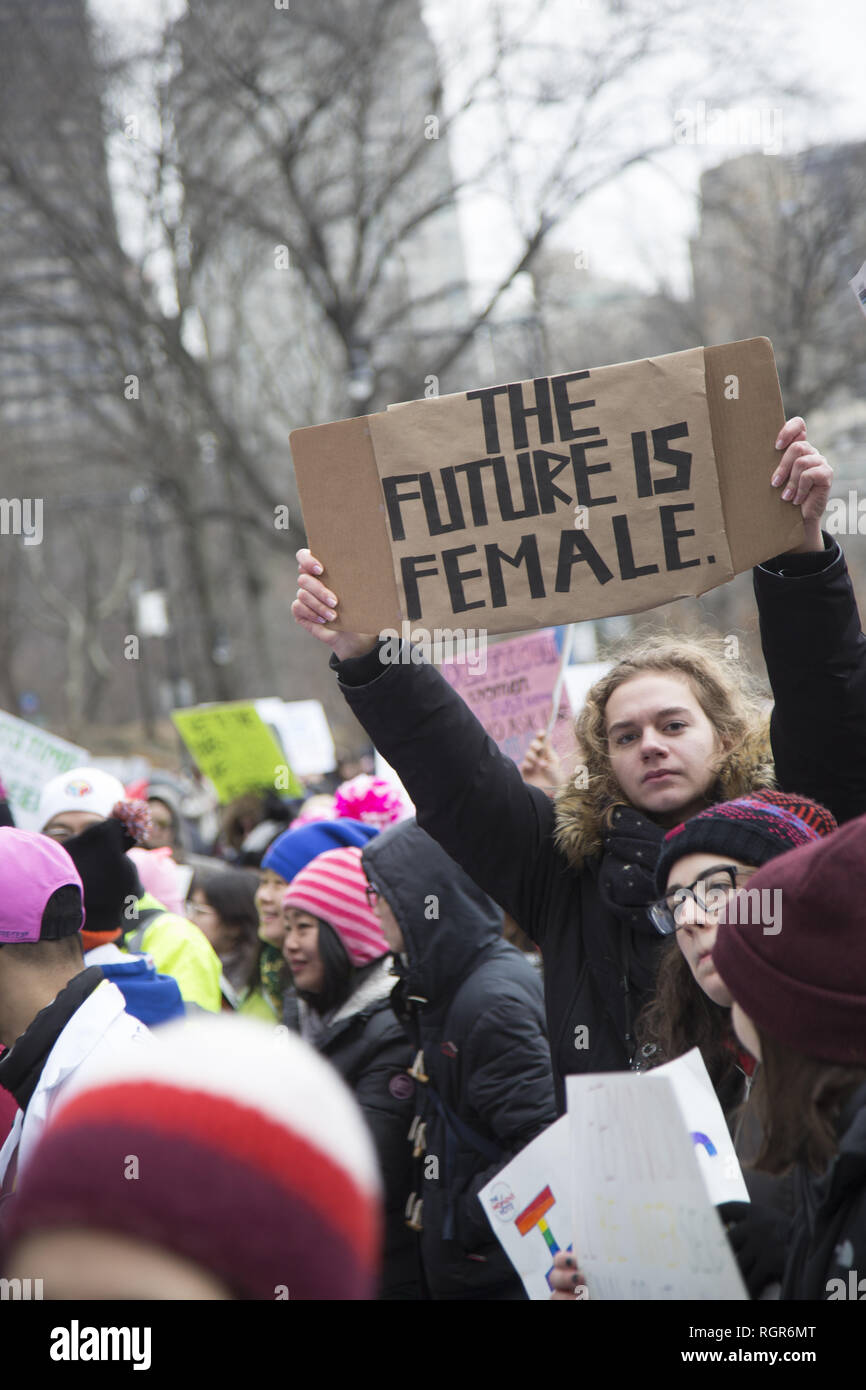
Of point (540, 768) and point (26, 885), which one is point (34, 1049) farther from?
point (540, 768)

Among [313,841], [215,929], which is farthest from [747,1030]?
[215,929]

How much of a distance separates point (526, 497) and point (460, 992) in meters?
1.44

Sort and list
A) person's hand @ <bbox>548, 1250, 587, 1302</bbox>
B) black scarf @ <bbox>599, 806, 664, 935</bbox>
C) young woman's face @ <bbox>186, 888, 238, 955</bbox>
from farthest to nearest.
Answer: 1. young woman's face @ <bbox>186, 888, 238, 955</bbox>
2. black scarf @ <bbox>599, 806, 664, 935</bbox>
3. person's hand @ <bbox>548, 1250, 587, 1302</bbox>

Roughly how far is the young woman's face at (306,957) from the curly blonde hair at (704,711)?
147cm

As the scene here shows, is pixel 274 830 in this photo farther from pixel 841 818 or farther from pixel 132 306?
pixel 132 306

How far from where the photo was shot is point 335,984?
415 centimetres

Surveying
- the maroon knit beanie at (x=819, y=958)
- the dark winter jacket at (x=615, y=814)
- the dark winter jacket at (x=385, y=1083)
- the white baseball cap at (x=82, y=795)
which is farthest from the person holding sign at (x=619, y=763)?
the white baseball cap at (x=82, y=795)

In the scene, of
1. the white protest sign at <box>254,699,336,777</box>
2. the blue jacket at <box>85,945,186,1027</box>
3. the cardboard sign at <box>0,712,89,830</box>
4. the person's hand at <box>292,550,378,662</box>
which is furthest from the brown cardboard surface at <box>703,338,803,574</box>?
the white protest sign at <box>254,699,336,777</box>

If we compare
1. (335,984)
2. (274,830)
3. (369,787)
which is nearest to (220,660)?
(274,830)

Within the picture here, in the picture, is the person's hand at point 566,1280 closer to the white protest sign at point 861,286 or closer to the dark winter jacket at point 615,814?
the dark winter jacket at point 615,814

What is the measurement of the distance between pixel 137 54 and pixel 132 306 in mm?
3109

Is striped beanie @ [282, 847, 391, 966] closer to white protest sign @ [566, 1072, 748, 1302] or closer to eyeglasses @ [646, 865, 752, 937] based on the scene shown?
eyeglasses @ [646, 865, 752, 937]

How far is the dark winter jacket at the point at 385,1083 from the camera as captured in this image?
3674 mm

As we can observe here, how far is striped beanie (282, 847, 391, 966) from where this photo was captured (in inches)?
165
